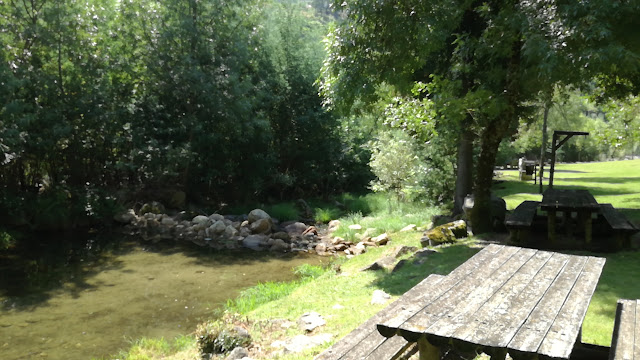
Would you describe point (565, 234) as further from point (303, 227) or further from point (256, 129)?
point (256, 129)

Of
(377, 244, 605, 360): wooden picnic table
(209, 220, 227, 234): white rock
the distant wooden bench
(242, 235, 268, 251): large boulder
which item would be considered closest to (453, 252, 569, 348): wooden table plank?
(377, 244, 605, 360): wooden picnic table

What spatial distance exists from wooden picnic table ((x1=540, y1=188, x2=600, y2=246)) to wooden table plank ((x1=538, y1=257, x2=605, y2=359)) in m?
4.91

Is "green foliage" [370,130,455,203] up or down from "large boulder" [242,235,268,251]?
up

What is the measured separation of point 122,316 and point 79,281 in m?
2.67

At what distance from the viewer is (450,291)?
317 cm

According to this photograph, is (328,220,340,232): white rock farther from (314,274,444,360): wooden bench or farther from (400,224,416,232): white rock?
(314,274,444,360): wooden bench

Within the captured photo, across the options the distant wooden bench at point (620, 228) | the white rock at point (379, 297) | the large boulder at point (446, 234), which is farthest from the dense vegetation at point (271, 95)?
the white rock at point (379, 297)

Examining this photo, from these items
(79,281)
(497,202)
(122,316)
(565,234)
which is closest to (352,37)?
(497,202)

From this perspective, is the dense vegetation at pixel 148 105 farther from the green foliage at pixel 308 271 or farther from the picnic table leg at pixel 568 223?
the picnic table leg at pixel 568 223

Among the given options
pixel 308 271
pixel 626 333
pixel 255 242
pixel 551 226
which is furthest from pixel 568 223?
pixel 255 242

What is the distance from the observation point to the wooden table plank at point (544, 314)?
237cm

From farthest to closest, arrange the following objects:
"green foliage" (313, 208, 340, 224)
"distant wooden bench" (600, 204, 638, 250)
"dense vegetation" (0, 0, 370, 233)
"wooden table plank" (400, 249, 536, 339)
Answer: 1. "green foliage" (313, 208, 340, 224)
2. "dense vegetation" (0, 0, 370, 233)
3. "distant wooden bench" (600, 204, 638, 250)
4. "wooden table plank" (400, 249, 536, 339)

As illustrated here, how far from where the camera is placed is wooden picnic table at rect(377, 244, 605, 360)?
2.40 m

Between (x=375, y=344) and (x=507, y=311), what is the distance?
1014 millimetres
